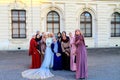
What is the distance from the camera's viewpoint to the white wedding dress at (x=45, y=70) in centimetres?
1381

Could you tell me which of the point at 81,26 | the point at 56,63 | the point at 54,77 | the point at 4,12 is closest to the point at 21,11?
the point at 4,12

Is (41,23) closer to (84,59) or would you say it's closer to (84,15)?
(84,15)

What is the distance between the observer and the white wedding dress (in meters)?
13.8

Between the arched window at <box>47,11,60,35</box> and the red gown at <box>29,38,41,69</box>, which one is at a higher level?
the arched window at <box>47,11,60,35</box>

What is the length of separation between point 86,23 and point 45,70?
1669 cm

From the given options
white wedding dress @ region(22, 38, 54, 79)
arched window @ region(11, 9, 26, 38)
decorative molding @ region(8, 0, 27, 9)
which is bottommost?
white wedding dress @ region(22, 38, 54, 79)

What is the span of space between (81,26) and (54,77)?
17598 mm

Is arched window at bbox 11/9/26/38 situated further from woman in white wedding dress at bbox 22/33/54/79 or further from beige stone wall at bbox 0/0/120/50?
woman in white wedding dress at bbox 22/33/54/79

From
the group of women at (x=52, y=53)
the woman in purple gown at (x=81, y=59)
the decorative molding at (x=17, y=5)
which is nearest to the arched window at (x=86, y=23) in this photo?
the decorative molding at (x=17, y=5)

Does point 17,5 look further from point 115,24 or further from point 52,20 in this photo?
point 115,24

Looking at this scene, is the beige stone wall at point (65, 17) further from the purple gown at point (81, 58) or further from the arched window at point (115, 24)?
the purple gown at point (81, 58)

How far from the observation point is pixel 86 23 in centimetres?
3111

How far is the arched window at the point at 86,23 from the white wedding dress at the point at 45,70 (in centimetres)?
1535

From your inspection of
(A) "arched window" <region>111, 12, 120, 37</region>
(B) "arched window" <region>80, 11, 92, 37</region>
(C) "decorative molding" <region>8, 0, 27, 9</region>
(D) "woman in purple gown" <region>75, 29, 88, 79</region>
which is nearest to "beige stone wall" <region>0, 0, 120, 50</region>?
(C) "decorative molding" <region>8, 0, 27, 9</region>
